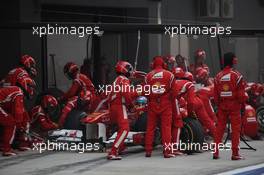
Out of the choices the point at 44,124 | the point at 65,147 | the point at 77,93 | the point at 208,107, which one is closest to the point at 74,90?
the point at 77,93

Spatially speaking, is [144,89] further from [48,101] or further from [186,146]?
[48,101]

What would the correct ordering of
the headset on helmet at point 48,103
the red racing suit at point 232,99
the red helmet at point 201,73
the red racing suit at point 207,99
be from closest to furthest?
the red racing suit at point 232,99 → the red racing suit at point 207,99 → the headset on helmet at point 48,103 → the red helmet at point 201,73

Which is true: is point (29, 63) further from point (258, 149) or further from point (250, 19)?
point (250, 19)

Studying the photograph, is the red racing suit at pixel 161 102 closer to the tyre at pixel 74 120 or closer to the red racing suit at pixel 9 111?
the tyre at pixel 74 120

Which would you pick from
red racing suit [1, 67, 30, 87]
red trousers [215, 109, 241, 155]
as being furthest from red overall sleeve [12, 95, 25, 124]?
red trousers [215, 109, 241, 155]

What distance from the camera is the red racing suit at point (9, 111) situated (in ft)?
54.6

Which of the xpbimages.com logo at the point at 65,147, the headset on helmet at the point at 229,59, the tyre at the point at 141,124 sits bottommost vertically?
the xpbimages.com logo at the point at 65,147

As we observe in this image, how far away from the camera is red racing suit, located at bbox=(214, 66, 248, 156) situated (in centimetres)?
1560

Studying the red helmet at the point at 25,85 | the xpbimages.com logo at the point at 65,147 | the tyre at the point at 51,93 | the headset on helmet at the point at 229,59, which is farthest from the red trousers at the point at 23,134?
the headset on helmet at the point at 229,59

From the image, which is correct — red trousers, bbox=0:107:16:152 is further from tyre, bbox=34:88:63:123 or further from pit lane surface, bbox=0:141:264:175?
tyre, bbox=34:88:63:123

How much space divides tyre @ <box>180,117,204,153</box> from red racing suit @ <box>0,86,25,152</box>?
10.7 feet

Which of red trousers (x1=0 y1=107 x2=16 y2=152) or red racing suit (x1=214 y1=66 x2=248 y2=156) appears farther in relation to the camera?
red trousers (x1=0 y1=107 x2=16 y2=152)

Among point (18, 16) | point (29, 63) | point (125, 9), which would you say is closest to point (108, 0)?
point (125, 9)

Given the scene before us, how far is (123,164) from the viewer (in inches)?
611
